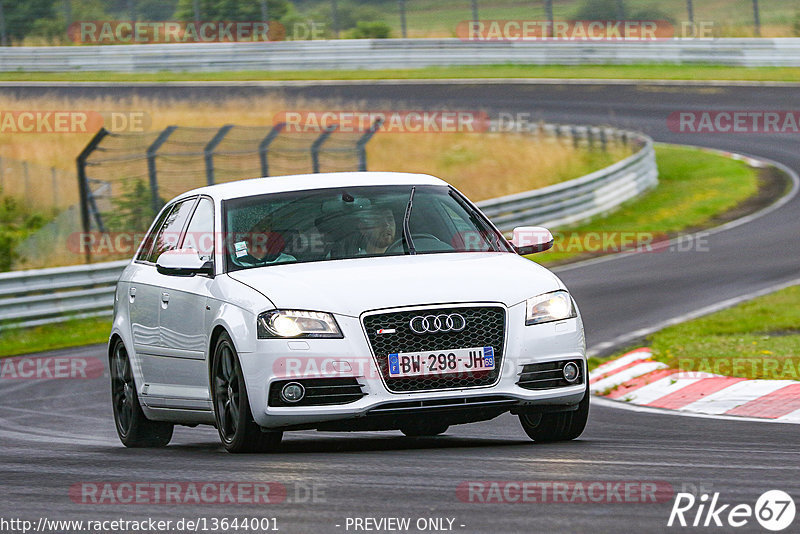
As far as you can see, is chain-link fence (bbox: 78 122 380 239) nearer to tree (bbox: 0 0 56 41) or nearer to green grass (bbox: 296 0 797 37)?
tree (bbox: 0 0 56 41)

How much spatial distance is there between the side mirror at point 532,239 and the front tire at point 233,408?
190 centimetres

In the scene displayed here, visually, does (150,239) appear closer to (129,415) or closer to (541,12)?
(129,415)

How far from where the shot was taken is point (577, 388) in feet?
25.1

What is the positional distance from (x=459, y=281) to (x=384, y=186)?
50.7 inches

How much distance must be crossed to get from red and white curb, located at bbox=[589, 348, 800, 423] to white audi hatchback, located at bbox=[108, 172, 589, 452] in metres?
2.27

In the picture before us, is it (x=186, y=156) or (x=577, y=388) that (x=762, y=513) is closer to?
(x=577, y=388)

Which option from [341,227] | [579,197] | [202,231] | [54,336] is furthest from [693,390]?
[579,197]

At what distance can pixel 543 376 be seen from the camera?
7.49 m

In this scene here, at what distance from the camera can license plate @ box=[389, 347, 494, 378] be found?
23.6 ft

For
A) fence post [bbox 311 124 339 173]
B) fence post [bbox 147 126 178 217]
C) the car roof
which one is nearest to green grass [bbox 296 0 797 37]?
fence post [bbox 311 124 339 173]

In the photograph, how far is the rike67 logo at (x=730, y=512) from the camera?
197 inches

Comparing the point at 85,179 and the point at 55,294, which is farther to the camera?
the point at 85,179

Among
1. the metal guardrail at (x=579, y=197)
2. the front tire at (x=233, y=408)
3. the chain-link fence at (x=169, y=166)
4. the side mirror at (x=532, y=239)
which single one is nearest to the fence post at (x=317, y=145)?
the chain-link fence at (x=169, y=166)

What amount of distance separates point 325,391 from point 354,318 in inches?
16.2
